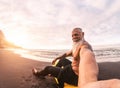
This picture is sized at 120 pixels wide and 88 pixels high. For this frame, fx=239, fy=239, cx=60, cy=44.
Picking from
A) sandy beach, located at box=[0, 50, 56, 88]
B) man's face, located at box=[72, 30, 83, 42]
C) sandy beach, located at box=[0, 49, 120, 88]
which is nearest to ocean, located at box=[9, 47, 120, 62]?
sandy beach, located at box=[0, 49, 120, 88]

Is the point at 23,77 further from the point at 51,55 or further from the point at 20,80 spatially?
the point at 51,55

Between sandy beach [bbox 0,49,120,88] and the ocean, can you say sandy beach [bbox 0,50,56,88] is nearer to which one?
sandy beach [bbox 0,49,120,88]

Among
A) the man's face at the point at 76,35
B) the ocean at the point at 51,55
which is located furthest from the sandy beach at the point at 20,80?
the ocean at the point at 51,55

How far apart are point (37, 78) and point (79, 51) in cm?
135

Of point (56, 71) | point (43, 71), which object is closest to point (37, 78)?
point (43, 71)

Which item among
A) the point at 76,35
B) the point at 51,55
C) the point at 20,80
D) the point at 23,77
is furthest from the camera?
the point at 51,55

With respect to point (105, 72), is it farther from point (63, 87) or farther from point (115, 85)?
point (115, 85)

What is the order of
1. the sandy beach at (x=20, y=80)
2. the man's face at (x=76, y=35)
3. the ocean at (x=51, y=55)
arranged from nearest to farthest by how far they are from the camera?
the man's face at (x=76, y=35)
the sandy beach at (x=20, y=80)
the ocean at (x=51, y=55)

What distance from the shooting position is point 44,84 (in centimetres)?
469

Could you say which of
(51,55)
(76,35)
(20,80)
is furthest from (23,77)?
(51,55)

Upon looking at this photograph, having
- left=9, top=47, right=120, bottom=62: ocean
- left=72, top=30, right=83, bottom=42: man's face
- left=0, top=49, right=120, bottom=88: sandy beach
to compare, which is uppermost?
left=72, top=30, right=83, bottom=42: man's face

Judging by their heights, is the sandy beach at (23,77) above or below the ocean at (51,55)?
below

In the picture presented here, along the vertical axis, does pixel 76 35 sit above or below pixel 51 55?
above

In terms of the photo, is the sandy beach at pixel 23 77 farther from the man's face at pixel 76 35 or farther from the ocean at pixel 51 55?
the ocean at pixel 51 55
